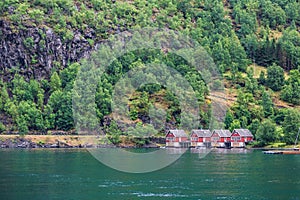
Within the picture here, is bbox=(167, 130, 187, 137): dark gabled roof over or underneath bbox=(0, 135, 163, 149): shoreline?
over

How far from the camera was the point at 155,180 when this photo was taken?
99.2 meters

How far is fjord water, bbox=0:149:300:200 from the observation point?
8431 cm

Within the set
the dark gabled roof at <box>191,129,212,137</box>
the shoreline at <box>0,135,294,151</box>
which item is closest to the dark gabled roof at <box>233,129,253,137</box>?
the shoreline at <box>0,135,294,151</box>

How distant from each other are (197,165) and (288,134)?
53982mm

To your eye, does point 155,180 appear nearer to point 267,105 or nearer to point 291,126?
point 291,126

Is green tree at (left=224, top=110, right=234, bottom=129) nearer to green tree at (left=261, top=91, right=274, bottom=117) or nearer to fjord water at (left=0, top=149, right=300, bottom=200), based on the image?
green tree at (left=261, top=91, right=274, bottom=117)

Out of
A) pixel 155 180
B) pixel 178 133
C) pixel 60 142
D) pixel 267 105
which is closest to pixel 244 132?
pixel 178 133

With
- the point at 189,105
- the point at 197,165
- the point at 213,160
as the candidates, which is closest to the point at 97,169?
the point at 197,165

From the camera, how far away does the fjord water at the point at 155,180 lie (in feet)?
277

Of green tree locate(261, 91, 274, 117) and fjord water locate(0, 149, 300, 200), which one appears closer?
fjord water locate(0, 149, 300, 200)

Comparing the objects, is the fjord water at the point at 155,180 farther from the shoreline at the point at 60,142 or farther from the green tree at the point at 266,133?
the shoreline at the point at 60,142

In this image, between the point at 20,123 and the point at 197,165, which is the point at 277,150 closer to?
the point at 197,165

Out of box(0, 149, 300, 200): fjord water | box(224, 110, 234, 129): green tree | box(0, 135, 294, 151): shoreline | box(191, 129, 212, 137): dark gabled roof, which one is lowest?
box(0, 149, 300, 200): fjord water

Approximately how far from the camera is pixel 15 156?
141 m
